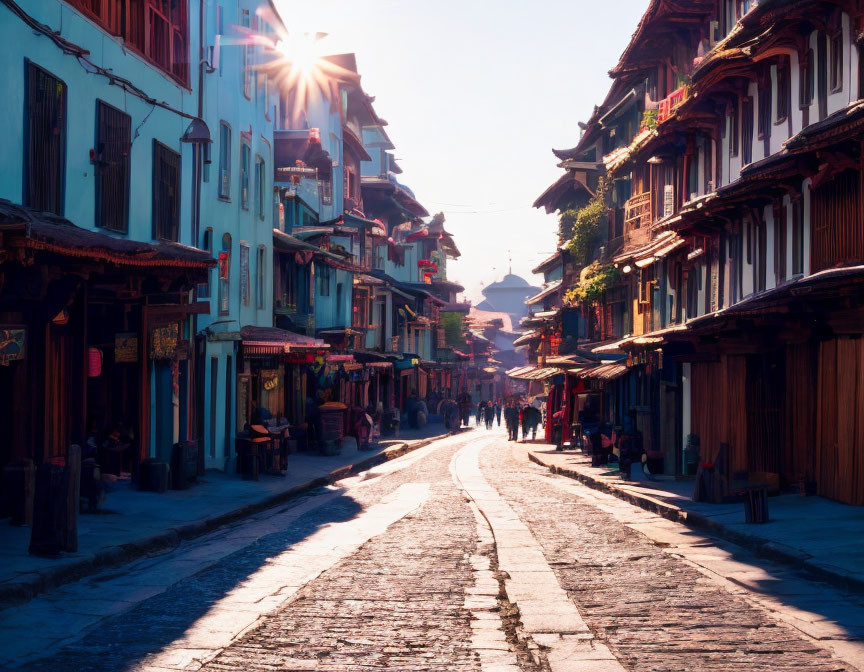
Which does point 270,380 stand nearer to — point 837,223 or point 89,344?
point 89,344

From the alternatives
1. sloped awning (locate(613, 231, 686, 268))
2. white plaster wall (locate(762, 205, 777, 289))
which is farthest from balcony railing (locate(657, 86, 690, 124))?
white plaster wall (locate(762, 205, 777, 289))

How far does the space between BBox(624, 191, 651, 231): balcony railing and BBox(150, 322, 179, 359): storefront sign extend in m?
19.4

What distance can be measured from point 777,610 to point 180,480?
48.0 feet

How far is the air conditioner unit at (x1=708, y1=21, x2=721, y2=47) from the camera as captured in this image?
100ft

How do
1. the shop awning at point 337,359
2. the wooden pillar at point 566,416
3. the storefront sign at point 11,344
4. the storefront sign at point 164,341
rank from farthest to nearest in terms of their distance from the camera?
the wooden pillar at point 566,416 → the shop awning at point 337,359 → the storefront sign at point 164,341 → the storefront sign at point 11,344

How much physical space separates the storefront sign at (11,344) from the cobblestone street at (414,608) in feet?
12.3

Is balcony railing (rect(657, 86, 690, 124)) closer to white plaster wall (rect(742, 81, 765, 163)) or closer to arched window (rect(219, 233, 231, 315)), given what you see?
white plaster wall (rect(742, 81, 765, 163))

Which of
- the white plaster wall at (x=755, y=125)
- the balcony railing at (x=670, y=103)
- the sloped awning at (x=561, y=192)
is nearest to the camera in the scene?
the white plaster wall at (x=755, y=125)

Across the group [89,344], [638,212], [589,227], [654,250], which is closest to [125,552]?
[89,344]

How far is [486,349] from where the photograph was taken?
4385 inches

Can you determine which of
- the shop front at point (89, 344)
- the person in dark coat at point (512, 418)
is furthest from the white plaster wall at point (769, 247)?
the person in dark coat at point (512, 418)

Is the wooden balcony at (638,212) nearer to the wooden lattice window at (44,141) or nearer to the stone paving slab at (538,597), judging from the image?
the stone paving slab at (538,597)

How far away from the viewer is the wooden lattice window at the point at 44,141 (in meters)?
17.3

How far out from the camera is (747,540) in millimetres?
15391
